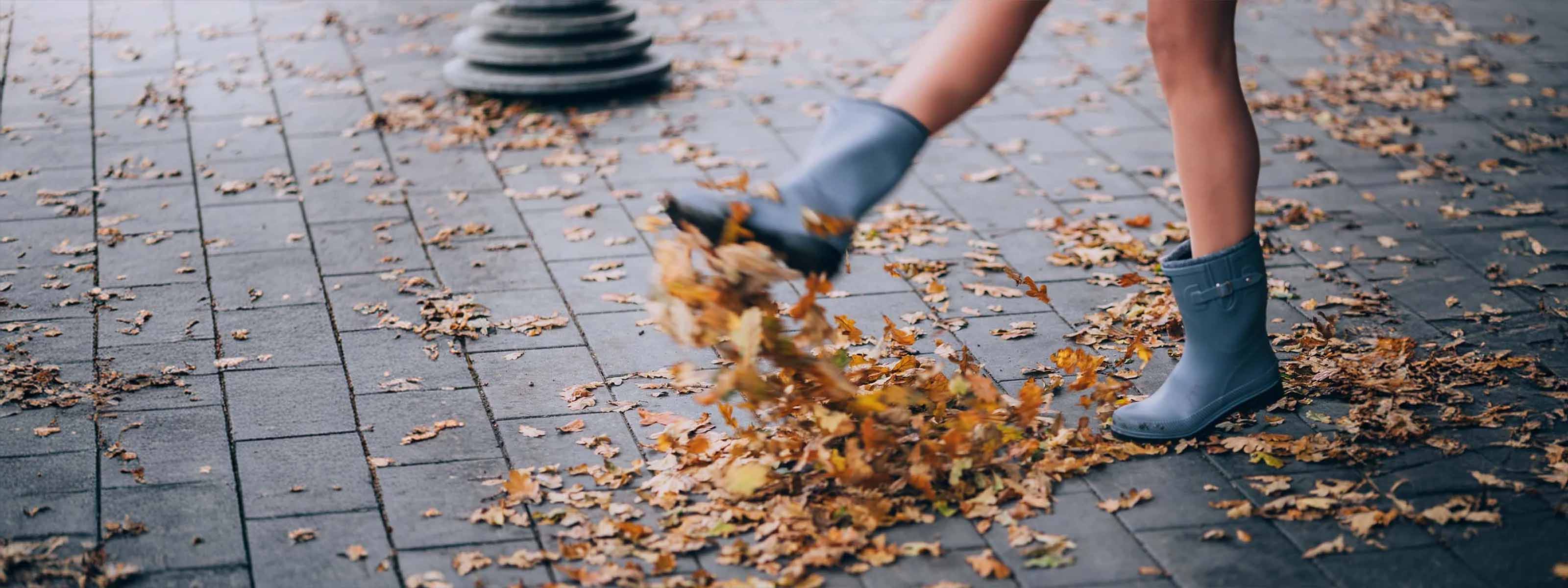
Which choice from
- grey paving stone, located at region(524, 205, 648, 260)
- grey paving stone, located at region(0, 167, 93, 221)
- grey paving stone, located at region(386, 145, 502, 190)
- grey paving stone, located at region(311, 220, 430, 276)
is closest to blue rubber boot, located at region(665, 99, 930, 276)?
grey paving stone, located at region(524, 205, 648, 260)

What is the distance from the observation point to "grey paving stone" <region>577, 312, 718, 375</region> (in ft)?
11.3

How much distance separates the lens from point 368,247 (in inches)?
165

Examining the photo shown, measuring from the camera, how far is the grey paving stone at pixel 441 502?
2627mm

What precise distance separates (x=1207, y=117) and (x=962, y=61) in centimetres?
57

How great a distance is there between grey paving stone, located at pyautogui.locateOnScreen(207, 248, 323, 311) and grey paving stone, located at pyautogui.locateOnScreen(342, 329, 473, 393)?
0.35 m

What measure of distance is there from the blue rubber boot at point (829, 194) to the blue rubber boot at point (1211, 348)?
76cm

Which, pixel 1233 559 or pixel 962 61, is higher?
pixel 962 61

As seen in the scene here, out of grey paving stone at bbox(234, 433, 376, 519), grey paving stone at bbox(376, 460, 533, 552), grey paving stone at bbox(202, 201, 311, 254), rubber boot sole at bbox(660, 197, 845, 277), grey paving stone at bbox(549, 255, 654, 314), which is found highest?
rubber boot sole at bbox(660, 197, 845, 277)

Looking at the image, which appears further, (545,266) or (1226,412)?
(545,266)

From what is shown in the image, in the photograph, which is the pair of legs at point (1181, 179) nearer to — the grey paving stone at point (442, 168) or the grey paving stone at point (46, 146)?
the grey paving stone at point (442, 168)

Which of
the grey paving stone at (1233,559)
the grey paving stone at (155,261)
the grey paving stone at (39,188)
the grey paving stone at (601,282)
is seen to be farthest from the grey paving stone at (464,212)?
the grey paving stone at (1233,559)

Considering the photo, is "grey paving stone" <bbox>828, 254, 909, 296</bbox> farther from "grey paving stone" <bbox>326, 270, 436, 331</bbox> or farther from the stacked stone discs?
the stacked stone discs

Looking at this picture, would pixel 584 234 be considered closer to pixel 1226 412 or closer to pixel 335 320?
pixel 335 320

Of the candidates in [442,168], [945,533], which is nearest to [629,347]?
[945,533]
